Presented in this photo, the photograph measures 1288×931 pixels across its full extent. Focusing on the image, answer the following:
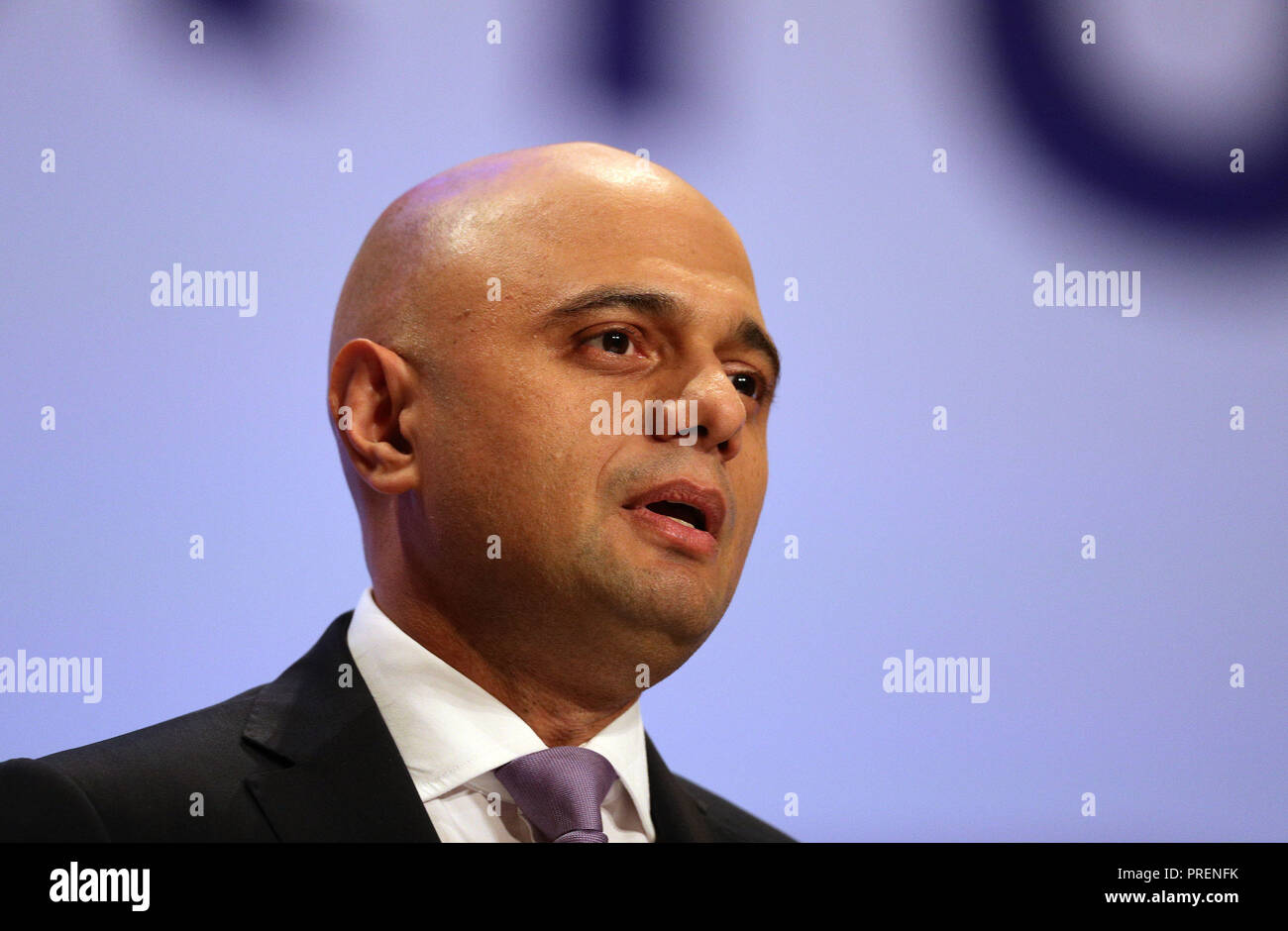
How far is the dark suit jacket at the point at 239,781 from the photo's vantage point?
7.24ft

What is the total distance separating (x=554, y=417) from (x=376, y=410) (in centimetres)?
35

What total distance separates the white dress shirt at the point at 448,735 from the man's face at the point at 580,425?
5.5 inches

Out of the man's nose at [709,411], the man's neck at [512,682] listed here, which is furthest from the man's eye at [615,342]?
the man's neck at [512,682]

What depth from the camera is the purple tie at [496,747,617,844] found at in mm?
2354

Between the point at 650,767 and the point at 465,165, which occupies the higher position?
the point at 465,165

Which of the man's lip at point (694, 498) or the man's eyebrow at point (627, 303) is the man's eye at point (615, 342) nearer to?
the man's eyebrow at point (627, 303)

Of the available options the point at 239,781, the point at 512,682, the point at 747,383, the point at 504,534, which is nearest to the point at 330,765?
the point at 239,781

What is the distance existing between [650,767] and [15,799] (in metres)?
1.12

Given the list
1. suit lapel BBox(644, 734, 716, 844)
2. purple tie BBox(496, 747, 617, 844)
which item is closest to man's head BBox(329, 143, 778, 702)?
purple tie BBox(496, 747, 617, 844)

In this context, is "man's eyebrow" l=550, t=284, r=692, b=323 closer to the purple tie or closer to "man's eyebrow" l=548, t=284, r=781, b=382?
"man's eyebrow" l=548, t=284, r=781, b=382
